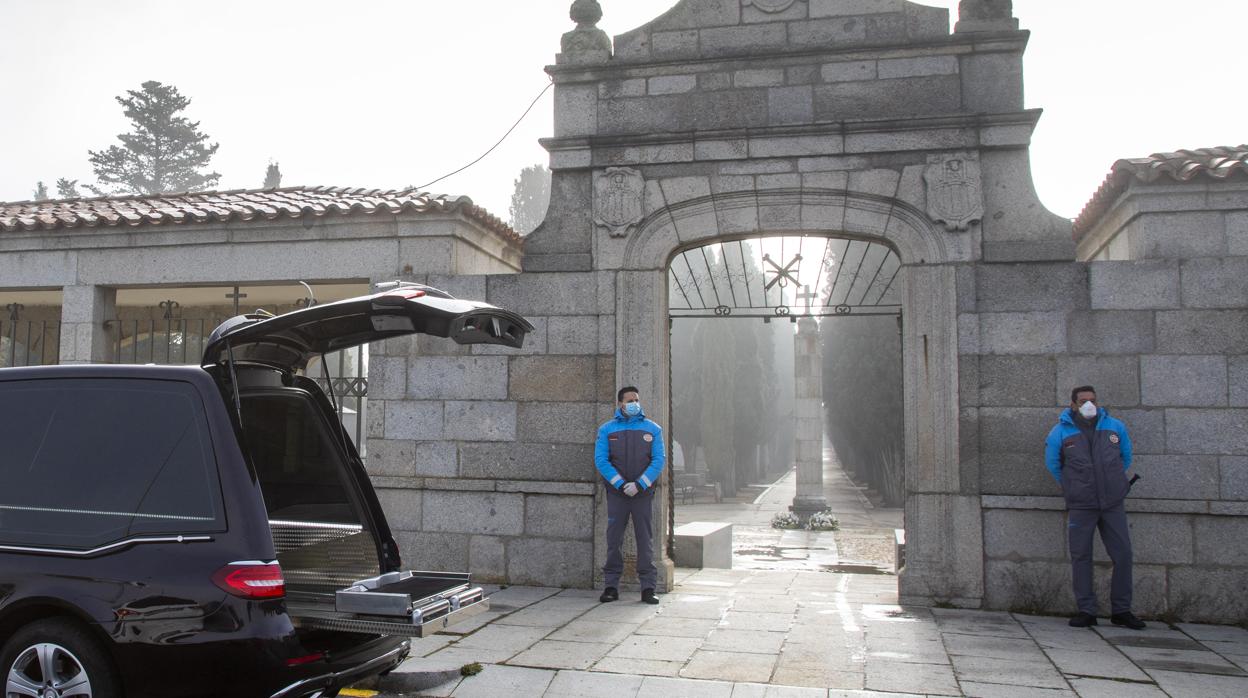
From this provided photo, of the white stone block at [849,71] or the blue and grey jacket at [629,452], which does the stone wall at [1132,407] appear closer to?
the white stone block at [849,71]

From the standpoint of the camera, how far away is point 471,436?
852 centimetres

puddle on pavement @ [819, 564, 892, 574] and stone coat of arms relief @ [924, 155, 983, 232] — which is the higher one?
stone coat of arms relief @ [924, 155, 983, 232]

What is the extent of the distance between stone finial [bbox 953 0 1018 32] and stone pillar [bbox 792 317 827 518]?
14.3m

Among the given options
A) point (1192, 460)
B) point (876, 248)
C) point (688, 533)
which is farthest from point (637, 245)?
point (876, 248)

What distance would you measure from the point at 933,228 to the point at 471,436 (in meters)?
4.49

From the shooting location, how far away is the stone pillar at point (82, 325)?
9695 millimetres

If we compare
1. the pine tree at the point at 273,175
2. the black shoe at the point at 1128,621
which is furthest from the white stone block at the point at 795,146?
the pine tree at the point at 273,175

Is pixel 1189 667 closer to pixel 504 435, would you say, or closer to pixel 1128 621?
pixel 1128 621

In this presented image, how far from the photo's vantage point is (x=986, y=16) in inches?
312

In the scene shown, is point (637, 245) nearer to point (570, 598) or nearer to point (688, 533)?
point (570, 598)

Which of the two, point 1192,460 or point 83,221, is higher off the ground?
point 83,221

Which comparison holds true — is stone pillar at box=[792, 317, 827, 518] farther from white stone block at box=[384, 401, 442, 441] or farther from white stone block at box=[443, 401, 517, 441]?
white stone block at box=[384, 401, 442, 441]

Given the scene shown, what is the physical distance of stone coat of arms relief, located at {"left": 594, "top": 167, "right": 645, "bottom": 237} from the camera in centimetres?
838

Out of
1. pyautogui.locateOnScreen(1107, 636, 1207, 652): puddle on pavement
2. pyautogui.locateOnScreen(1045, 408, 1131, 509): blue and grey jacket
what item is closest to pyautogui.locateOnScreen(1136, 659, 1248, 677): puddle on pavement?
pyautogui.locateOnScreen(1107, 636, 1207, 652): puddle on pavement
